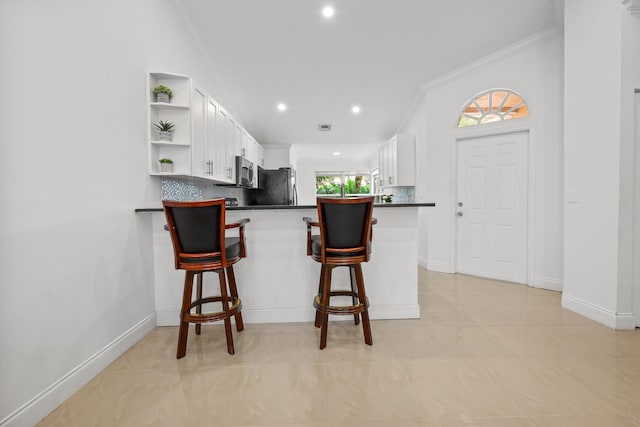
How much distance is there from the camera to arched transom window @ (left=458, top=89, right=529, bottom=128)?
11.9ft

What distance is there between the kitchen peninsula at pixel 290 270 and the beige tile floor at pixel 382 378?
5.7 inches

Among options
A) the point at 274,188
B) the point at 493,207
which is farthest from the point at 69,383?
the point at 274,188

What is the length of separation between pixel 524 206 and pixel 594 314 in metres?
1.46

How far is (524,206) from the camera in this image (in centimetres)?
356

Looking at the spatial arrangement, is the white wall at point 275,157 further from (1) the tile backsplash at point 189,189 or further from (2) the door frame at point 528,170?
(2) the door frame at point 528,170

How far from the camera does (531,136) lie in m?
3.46

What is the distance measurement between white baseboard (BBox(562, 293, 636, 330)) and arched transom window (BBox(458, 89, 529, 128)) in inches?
87.3

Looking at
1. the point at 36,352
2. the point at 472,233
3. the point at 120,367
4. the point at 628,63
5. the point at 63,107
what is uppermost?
the point at 628,63

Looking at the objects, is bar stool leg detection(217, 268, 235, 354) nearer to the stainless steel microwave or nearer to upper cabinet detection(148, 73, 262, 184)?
upper cabinet detection(148, 73, 262, 184)

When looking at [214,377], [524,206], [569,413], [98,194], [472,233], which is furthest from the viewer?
[472,233]

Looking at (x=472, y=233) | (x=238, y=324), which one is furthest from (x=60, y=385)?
(x=472, y=233)

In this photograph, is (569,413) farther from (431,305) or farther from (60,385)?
(60,385)

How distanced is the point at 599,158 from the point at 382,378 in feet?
8.58

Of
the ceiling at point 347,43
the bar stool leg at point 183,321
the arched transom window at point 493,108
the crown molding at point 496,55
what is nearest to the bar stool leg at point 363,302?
the bar stool leg at point 183,321
